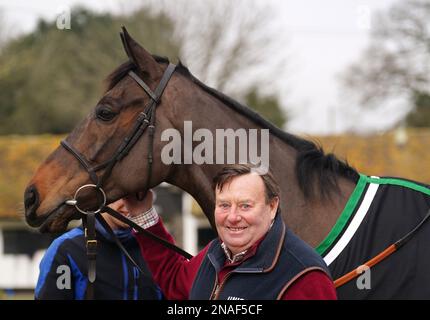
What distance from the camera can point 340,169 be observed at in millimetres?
3611

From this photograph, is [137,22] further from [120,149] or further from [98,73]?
[120,149]

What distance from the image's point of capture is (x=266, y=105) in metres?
21.8

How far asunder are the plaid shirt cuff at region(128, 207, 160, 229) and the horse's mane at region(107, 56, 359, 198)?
2.48 feet

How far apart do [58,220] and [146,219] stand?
50cm

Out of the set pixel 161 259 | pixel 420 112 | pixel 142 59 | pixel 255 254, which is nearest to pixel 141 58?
pixel 142 59

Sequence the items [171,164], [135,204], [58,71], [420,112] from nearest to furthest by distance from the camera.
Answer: [171,164]
[135,204]
[420,112]
[58,71]

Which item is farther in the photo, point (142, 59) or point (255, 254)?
point (142, 59)

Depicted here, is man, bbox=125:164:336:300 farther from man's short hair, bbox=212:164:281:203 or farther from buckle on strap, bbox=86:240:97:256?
buckle on strap, bbox=86:240:97:256

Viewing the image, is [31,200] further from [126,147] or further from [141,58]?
[141,58]

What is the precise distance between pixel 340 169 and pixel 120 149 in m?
1.21

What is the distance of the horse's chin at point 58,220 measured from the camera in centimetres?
358

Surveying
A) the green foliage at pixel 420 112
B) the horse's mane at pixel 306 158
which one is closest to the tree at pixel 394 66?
the green foliage at pixel 420 112

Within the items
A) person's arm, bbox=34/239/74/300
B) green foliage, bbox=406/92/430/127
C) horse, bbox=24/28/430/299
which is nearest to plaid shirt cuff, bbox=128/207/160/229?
horse, bbox=24/28/430/299
